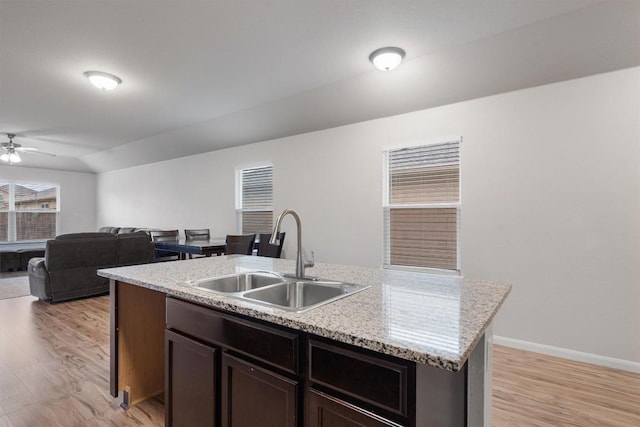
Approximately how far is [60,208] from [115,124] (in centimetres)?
488

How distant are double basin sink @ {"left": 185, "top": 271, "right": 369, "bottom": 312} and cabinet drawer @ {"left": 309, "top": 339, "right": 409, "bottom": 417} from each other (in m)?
0.46

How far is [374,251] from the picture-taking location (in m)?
3.88

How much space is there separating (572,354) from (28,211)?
10.9 meters

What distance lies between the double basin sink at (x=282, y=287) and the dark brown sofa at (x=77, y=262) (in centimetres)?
385

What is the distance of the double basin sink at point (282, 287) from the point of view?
1549 millimetres

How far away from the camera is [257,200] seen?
17.2 ft

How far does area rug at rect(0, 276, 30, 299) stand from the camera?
188 inches

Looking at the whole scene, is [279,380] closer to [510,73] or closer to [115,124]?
[510,73]

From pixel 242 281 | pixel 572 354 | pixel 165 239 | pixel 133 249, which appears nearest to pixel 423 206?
pixel 572 354

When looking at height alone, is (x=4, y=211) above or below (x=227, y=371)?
above

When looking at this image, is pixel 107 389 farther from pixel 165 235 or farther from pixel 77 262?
pixel 165 235

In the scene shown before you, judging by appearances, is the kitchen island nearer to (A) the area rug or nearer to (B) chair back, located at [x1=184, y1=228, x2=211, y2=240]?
(B) chair back, located at [x1=184, y1=228, x2=211, y2=240]

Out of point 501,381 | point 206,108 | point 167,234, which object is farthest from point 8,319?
point 501,381

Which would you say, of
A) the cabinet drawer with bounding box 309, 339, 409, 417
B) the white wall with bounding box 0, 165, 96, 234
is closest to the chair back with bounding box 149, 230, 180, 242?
the white wall with bounding box 0, 165, 96, 234
